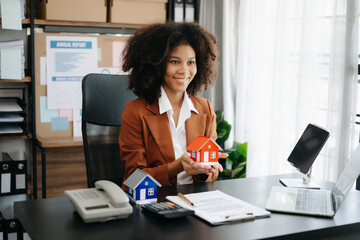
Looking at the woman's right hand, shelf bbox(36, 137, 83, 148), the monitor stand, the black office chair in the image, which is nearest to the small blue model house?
the woman's right hand

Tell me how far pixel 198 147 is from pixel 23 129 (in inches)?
67.9

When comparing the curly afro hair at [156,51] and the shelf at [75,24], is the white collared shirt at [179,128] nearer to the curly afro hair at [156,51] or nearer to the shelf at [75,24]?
the curly afro hair at [156,51]

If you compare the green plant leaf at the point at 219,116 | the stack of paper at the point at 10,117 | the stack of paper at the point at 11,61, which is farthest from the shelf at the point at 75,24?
the green plant leaf at the point at 219,116

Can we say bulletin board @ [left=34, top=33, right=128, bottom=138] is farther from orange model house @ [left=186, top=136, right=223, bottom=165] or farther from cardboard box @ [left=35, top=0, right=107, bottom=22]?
orange model house @ [left=186, top=136, right=223, bottom=165]

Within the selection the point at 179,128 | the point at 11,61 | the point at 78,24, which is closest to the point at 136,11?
the point at 78,24

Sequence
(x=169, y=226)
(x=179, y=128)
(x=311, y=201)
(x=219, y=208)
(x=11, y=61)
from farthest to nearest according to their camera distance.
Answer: (x=11, y=61), (x=179, y=128), (x=311, y=201), (x=219, y=208), (x=169, y=226)

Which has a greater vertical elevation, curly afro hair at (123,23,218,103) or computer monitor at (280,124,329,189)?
curly afro hair at (123,23,218,103)

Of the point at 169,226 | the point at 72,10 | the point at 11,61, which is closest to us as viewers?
the point at 169,226

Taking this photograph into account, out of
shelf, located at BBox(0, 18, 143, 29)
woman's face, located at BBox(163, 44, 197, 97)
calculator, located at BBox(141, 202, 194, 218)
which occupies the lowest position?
calculator, located at BBox(141, 202, 194, 218)

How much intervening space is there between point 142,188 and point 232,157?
1.66 meters

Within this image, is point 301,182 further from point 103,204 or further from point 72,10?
point 72,10

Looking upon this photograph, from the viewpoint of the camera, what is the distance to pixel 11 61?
2.81 m

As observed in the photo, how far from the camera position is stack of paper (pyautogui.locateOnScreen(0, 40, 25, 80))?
2789 millimetres

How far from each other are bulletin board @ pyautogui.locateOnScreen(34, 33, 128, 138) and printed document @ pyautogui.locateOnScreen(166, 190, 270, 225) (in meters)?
1.79
